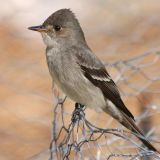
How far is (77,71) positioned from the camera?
12.4 feet

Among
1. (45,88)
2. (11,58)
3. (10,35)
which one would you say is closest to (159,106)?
(45,88)

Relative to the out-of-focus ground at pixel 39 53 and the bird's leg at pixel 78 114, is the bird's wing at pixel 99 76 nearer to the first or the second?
the bird's leg at pixel 78 114

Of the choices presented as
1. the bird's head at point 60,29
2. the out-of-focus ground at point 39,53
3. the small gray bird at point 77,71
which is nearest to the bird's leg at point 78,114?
the small gray bird at point 77,71

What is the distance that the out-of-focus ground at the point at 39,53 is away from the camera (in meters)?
5.01

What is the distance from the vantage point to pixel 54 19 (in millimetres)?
3875

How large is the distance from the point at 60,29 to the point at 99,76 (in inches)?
12.2

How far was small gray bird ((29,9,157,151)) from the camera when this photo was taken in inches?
146

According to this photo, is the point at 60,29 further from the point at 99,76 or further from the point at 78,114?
the point at 78,114

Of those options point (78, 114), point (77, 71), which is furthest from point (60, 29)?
point (78, 114)

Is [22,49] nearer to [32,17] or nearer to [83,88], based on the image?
[32,17]

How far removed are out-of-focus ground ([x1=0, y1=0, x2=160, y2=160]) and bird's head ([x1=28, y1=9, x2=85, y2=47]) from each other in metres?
0.90

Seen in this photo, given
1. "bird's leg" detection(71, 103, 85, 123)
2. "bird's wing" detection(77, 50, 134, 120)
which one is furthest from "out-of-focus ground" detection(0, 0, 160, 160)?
"bird's leg" detection(71, 103, 85, 123)

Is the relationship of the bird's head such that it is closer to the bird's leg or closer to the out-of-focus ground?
the bird's leg

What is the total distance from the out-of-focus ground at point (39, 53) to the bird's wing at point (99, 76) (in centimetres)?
81
